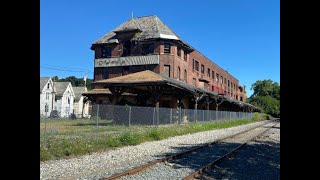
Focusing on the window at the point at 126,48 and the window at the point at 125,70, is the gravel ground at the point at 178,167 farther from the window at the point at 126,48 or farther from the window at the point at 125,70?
the window at the point at 126,48

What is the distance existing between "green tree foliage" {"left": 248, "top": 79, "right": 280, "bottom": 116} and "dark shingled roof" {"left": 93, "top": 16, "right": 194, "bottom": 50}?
70822 millimetres

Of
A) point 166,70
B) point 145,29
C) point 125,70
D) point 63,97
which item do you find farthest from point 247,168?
point 63,97

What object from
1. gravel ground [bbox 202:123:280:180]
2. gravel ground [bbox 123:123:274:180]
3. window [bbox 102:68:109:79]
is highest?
window [bbox 102:68:109:79]

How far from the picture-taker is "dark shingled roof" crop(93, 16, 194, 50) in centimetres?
4625

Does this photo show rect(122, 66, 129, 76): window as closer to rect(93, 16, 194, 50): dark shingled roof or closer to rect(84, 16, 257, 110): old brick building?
rect(84, 16, 257, 110): old brick building

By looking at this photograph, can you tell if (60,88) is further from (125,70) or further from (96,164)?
(96,164)

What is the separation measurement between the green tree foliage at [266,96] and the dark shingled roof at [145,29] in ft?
232

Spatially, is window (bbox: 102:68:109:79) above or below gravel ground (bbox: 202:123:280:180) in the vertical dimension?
above

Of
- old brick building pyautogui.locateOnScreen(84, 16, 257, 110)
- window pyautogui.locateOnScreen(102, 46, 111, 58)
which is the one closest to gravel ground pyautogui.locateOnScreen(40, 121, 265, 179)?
old brick building pyautogui.locateOnScreen(84, 16, 257, 110)

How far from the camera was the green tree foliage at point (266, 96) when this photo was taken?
116562 millimetres

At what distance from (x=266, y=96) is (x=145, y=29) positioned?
89945mm
